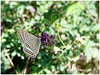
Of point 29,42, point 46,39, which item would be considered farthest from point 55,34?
point 29,42

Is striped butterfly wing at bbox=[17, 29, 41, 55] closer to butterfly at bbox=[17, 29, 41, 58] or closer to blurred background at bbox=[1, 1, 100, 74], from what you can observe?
butterfly at bbox=[17, 29, 41, 58]

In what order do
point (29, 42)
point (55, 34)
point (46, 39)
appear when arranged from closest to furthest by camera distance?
point (29, 42)
point (46, 39)
point (55, 34)

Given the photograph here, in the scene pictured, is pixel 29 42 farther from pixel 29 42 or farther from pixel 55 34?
pixel 55 34

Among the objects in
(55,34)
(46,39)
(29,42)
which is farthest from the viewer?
(55,34)

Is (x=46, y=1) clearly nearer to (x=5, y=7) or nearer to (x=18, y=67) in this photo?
(x=5, y=7)

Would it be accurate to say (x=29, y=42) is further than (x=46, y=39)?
No

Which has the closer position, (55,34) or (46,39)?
(46,39)

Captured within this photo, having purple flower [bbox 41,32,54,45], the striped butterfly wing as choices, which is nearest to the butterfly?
the striped butterfly wing

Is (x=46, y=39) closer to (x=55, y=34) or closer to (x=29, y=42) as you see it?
(x=55, y=34)
